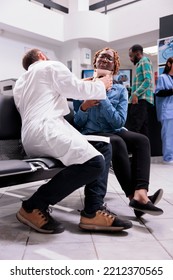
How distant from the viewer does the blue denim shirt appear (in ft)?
5.65

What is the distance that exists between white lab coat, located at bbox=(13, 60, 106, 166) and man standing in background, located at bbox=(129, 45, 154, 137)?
2411 millimetres

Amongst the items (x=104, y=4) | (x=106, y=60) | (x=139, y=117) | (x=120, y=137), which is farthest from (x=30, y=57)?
(x=104, y=4)

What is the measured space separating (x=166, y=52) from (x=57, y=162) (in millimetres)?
4146

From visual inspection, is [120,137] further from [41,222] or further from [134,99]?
[134,99]

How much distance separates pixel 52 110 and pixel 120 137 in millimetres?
486

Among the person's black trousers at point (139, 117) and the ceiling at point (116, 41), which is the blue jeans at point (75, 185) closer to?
the person's black trousers at point (139, 117)

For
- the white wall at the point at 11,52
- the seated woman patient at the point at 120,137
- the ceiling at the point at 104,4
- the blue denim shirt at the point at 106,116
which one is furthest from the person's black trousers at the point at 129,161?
the ceiling at the point at 104,4

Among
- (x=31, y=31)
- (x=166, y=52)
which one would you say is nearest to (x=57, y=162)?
(x=166, y=52)

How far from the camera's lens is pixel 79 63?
7.33m

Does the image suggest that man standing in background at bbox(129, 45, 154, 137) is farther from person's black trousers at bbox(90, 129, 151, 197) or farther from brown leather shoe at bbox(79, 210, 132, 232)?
brown leather shoe at bbox(79, 210, 132, 232)

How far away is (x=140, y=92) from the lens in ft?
12.6

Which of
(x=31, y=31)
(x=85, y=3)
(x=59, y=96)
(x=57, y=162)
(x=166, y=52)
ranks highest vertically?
(x=85, y=3)

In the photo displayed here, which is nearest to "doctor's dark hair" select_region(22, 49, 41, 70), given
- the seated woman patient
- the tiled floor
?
the seated woman patient
